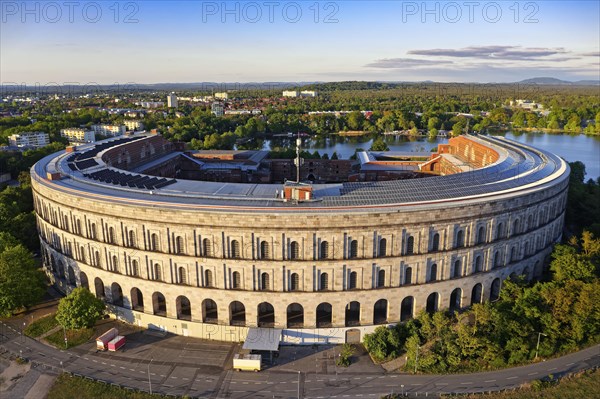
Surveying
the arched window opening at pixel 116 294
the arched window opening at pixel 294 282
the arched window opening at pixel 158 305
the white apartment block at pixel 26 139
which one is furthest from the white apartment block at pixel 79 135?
the arched window opening at pixel 294 282

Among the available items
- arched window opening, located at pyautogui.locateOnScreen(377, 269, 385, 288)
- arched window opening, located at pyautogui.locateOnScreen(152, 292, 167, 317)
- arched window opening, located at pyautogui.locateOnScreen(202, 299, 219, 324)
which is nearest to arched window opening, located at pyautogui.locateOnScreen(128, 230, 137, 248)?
arched window opening, located at pyautogui.locateOnScreen(152, 292, 167, 317)

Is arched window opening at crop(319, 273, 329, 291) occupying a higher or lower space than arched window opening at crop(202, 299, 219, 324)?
higher

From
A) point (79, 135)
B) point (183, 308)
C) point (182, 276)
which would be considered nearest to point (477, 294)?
point (182, 276)

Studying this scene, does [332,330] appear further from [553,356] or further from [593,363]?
[593,363]

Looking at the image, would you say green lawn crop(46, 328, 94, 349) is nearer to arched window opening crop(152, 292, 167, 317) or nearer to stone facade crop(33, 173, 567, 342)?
stone facade crop(33, 173, 567, 342)

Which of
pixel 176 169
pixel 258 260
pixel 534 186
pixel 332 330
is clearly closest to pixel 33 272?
pixel 258 260

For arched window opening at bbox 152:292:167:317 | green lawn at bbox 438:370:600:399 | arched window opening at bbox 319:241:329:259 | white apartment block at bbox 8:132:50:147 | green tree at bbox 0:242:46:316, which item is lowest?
green lawn at bbox 438:370:600:399

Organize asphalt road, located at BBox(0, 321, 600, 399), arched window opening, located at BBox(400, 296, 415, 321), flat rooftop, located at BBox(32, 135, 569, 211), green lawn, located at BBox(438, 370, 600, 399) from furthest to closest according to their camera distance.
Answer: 1. arched window opening, located at BBox(400, 296, 415, 321)
2. flat rooftop, located at BBox(32, 135, 569, 211)
3. asphalt road, located at BBox(0, 321, 600, 399)
4. green lawn, located at BBox(438, 370, 600, 399)
